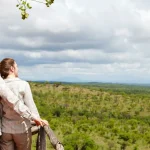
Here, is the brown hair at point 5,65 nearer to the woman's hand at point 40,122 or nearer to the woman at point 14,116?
the woman at point 14,116

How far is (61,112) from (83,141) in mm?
33130

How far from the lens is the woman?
373 cm

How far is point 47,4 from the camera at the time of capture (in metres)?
3.99

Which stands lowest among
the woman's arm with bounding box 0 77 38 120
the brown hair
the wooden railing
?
the wooden railing

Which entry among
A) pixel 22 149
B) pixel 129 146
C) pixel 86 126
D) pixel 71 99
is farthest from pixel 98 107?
pixel 22 149

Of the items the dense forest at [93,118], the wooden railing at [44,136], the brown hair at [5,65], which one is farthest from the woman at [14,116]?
the dense forest at [93,118]

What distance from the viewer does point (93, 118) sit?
232 ft

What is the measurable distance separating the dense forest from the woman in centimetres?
3255

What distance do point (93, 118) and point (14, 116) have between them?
6768 cm

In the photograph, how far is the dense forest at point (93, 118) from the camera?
4697 centimetres

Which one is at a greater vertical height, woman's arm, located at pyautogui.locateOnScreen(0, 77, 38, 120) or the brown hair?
the brown hair

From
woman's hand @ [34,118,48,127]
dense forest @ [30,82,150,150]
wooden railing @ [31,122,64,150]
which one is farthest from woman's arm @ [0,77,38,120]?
dense forest @ [30,82,150,150]

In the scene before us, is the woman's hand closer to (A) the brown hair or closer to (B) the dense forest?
(A) the brown hair

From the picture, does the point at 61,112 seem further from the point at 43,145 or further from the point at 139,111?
the point at 43,145
